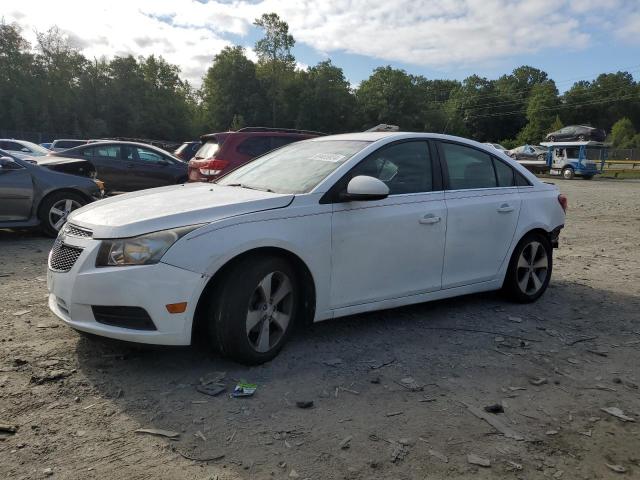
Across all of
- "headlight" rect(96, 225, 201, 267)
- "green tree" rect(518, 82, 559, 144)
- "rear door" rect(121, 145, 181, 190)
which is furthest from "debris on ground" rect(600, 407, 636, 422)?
"green tree" rect(518, 82, 559, 144)

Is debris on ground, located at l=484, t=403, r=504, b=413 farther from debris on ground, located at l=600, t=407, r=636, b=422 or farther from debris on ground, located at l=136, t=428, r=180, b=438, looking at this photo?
debris on ground, located at l=136, t=428, r=180, b=438

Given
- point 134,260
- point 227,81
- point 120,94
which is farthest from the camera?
point 227,81

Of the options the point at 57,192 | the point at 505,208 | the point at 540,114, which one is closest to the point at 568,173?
the point at 505,208

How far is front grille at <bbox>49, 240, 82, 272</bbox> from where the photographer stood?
3.58 metres

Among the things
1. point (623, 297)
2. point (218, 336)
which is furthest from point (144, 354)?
point (623, 297)

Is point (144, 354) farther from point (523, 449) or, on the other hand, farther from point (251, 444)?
point (523, 449)

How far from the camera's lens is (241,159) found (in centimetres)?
1030

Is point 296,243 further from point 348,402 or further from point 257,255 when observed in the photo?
point 348,402

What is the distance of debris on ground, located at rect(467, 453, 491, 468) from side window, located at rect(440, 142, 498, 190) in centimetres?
258

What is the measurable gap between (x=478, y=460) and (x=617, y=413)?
114 cm

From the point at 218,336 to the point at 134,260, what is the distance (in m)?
0.71

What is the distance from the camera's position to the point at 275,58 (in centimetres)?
7662

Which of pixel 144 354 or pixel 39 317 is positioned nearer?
pixel 144 354

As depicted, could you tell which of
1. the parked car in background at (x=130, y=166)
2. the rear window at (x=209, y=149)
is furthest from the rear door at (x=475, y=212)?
the parked car in background at (x=130, y=166)
